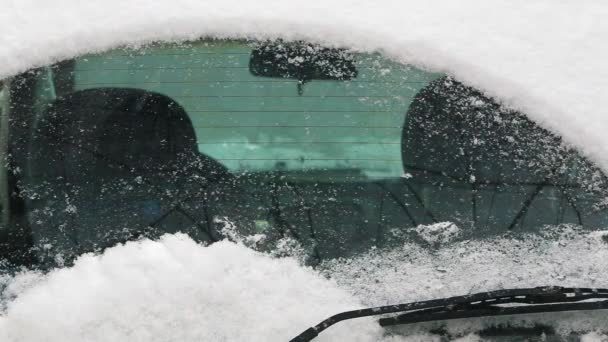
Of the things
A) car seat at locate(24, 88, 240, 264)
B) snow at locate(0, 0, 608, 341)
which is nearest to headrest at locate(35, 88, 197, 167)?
car seat at locate(24, 88, 240, 264)

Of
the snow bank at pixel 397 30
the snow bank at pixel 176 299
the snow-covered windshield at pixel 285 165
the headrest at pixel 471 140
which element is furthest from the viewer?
the snow bank at pixel 397 30

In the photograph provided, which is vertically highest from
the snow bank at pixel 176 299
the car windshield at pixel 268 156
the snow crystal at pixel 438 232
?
the car windshield at pixel 268 156

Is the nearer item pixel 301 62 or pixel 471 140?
pixel 471 140

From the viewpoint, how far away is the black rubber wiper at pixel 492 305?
1758 millimetres

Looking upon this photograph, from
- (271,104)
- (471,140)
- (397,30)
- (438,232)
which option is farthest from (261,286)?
(397,30)

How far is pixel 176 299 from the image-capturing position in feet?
5.91

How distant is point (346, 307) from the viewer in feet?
5.93

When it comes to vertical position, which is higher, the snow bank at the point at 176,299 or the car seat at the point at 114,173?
the car seat at the point at 114,173

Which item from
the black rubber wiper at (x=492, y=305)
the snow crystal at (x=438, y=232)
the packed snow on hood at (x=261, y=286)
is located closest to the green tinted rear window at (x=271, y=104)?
the snow crystal at (x=438, y=232)

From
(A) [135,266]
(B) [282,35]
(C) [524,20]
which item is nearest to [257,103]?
(B) [282,35]

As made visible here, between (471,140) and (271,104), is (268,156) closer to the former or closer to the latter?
(271,104)

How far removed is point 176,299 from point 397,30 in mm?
1214

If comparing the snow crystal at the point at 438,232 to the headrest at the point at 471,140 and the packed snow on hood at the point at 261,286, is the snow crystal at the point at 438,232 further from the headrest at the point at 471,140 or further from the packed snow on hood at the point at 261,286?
the headrest at the point at 471,140

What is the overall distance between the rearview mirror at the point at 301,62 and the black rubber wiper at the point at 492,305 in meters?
0.86
